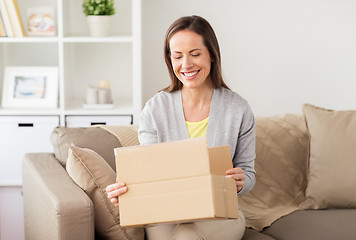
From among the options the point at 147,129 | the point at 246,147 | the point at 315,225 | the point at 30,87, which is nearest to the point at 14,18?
the point at 30,87

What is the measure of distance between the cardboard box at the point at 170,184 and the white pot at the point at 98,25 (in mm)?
1412

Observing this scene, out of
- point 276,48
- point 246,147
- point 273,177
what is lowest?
point 273,177

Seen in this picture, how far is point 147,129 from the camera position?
6.59ft

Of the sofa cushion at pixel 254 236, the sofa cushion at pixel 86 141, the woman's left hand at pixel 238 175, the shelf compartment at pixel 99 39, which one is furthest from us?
the shelf compartment at pixel 99 39

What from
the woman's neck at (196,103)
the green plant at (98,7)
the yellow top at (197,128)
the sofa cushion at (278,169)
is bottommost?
the sofa cushion at (278,169)

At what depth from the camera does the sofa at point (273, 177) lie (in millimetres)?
1948

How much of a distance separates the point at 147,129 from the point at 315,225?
76cm

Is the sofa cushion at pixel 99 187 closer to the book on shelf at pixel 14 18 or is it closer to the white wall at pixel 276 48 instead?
the book on shelf at pixel 14 18

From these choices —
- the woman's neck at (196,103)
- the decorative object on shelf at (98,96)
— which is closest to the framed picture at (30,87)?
the decorative object on shelf at (98,96)

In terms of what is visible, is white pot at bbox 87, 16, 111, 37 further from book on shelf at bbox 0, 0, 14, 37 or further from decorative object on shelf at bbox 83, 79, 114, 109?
book on shelf at bbox 0, 0, 14, 37

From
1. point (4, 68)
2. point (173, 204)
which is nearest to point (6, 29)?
point (4, 68)

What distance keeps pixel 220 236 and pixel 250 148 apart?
0.34m

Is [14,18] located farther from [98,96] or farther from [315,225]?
[315,225]

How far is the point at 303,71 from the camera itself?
126 inches
